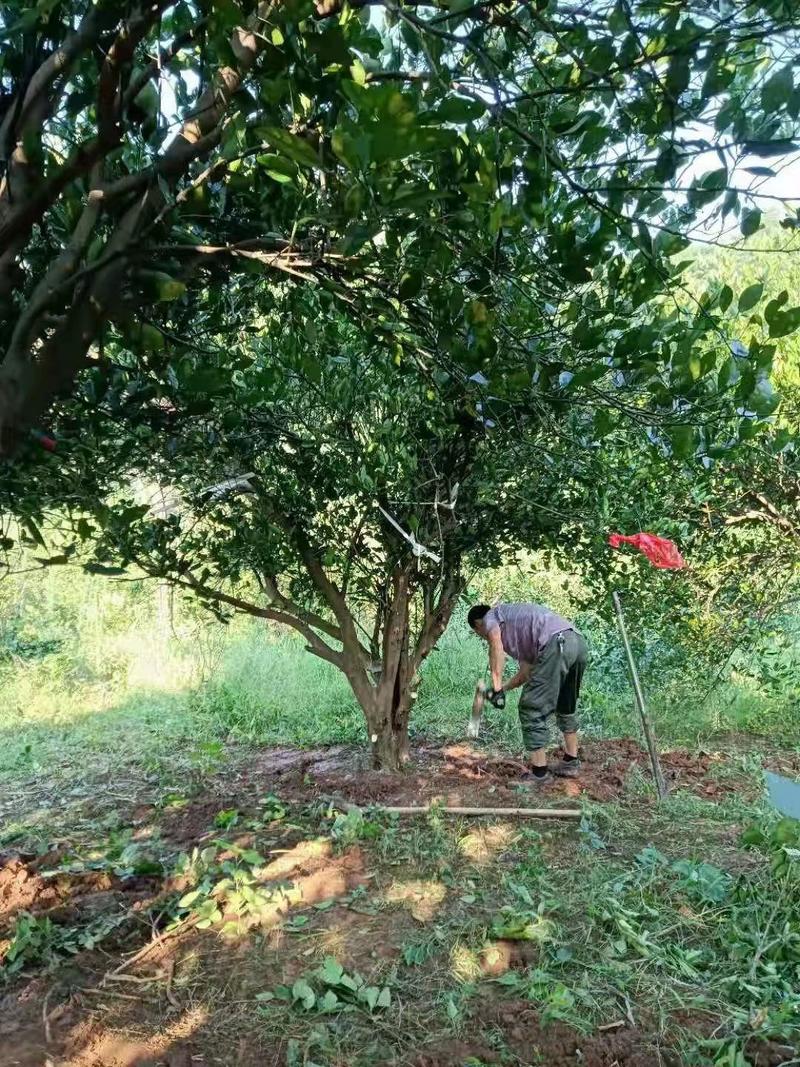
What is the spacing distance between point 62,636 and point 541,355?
1015 cm

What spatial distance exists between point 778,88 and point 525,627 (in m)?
4.90

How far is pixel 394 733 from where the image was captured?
18.8 feet

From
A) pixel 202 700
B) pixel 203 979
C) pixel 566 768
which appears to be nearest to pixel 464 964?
pixel 203 979

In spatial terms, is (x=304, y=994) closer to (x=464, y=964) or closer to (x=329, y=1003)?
(x=329, y=1003)

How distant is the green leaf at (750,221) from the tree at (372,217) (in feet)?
0.10

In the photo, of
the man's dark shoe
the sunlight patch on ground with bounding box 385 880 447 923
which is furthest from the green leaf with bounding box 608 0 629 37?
the man's dark shoe

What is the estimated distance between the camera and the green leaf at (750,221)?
5.64ft

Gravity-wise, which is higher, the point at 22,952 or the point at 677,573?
the point at 677,573

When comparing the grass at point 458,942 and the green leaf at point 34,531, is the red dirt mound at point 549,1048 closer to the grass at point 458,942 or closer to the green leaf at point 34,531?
the grass at point 458,942

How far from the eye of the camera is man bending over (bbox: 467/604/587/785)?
5.81 m

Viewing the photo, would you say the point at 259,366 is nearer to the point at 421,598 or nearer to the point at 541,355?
the point at 541,355

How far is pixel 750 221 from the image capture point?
174 cm

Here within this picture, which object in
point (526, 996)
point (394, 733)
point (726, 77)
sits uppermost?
point (726, 77)

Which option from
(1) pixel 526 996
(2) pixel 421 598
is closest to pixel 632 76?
(1) pixel 526 996
